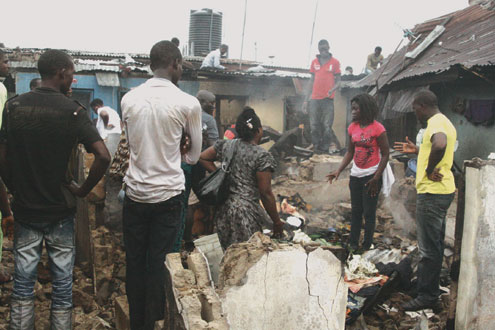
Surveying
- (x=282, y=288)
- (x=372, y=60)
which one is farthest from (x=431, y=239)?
(x=372, y=60)

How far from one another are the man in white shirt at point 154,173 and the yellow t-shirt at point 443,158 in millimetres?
2312

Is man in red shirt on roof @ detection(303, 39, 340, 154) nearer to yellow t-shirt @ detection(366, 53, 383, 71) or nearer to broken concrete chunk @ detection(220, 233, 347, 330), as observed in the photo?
yellow t-shirt @ detection(366, 53, 383, 71)

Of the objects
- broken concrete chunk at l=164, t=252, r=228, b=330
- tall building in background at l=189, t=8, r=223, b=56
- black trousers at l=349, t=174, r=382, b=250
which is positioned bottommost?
black trousers at l=349, t=174, r=382, b=250

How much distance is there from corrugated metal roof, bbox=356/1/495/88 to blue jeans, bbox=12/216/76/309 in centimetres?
665

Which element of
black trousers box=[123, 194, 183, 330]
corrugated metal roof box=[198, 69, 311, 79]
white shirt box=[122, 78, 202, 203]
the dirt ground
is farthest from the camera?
corrugated metal roof box=[198, 69, 311, 79]

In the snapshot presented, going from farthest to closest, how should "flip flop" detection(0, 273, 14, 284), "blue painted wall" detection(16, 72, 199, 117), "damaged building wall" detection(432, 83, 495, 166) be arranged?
"blue painted wall" detection(16, 72, 199, 117) < "damaged building wall" detection(432, 83, 495, 166) < "flip flop" detection(0, 273, 14, 284)

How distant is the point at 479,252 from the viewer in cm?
341

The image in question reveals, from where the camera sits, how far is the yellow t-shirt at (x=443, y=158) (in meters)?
4.05

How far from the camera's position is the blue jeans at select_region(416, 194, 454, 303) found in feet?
13.6

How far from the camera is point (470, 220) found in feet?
11.3

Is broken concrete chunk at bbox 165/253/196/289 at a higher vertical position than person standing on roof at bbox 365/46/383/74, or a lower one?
lower

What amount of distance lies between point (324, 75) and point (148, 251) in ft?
32.6

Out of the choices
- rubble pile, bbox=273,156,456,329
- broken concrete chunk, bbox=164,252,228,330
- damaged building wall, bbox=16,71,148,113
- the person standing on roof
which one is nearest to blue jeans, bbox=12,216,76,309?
broken concrete chunk, bbox=164,252,228,330

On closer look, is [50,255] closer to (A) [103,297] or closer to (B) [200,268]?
(B) [200,268]
